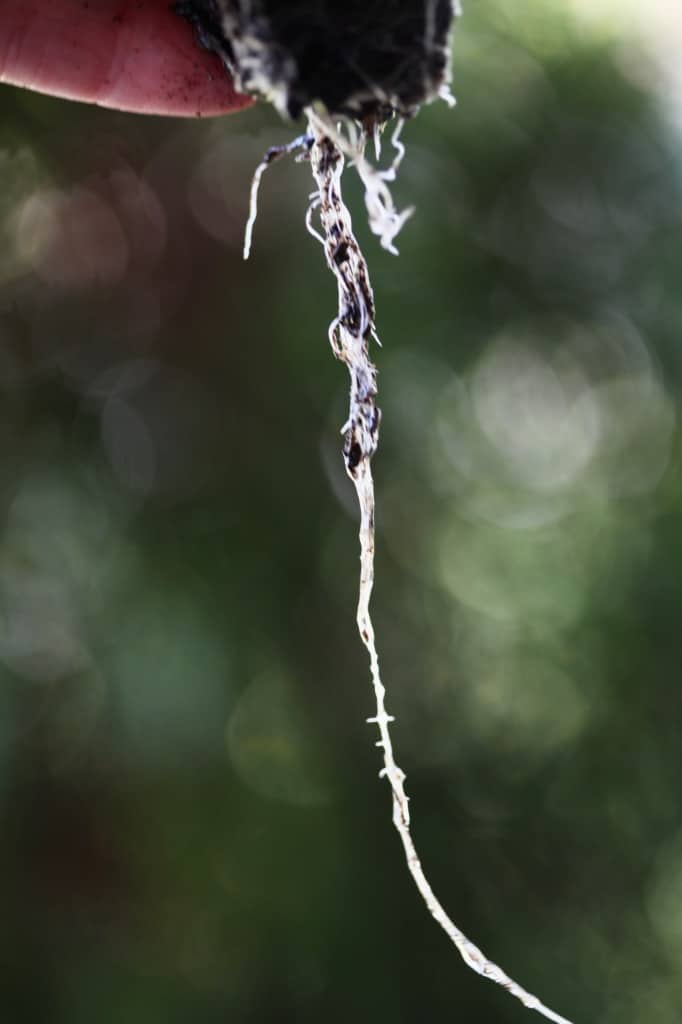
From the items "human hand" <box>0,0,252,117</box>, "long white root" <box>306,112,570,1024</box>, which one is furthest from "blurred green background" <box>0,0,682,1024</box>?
"long white root" <box>306,112,570,1024</box>

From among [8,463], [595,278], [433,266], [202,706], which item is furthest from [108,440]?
[595,278]

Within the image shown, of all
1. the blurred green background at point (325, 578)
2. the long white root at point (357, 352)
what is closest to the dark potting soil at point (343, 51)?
the long white root at point (357, 352)

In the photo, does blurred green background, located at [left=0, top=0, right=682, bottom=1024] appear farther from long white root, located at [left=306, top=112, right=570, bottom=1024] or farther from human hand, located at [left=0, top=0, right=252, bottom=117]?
A: long white root, located at [left=306, top=112, right=570, bottom=1024]

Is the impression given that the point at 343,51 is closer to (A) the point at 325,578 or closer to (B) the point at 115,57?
(B) the point at 115,57

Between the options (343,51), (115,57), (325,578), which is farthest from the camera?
(325,578)

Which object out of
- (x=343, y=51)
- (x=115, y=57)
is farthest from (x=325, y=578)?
(x=343, y=51)
